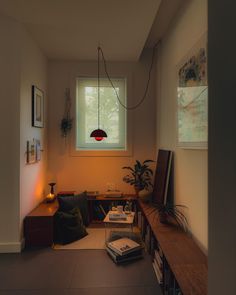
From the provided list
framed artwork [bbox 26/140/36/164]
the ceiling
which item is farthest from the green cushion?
the ceiling

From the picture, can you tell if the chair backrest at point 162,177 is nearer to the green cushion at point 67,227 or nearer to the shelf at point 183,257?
the shelf at point 183,257

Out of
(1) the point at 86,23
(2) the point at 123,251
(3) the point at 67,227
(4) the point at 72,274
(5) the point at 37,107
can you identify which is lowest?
(4) the point at 72,274

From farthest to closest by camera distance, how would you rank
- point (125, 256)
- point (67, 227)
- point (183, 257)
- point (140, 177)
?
1. point (140, 177)
2. point (67, 227)
3. point (125, 256)
4. point (183, 257)

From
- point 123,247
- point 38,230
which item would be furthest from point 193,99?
point 38,230

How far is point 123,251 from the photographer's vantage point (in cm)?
252

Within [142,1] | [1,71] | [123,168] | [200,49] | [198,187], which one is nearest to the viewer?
[200,49]

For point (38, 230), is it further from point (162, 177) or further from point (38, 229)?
point (162, 177)

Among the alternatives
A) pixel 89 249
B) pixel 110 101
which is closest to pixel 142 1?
pixel 110 101

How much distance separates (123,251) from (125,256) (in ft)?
0.20

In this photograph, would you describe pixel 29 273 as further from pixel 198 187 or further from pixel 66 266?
pixel 198 187

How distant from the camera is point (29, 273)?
2299mm

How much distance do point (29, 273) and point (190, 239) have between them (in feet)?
5.45

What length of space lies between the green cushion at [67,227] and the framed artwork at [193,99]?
170 cm

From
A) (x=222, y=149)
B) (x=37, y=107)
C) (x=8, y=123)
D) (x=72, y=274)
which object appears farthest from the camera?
(x=37, y=107)
